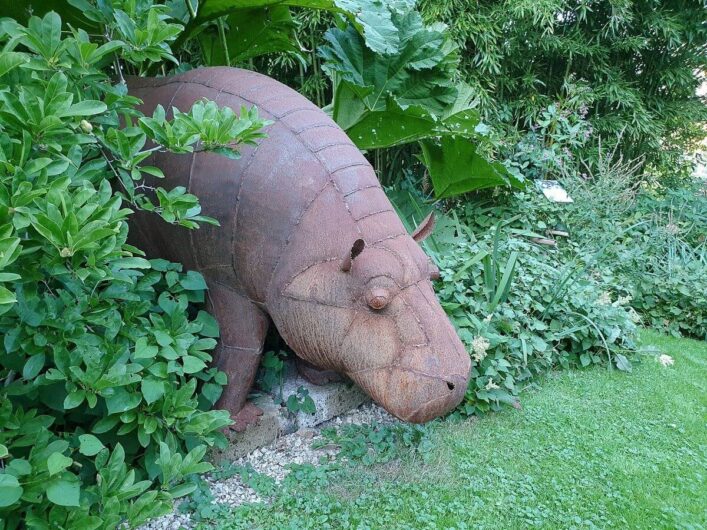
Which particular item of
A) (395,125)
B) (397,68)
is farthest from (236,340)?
(397,68)

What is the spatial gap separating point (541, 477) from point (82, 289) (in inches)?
86.5

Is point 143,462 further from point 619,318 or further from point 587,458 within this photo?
point 619,318

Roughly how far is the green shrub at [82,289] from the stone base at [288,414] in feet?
1.88

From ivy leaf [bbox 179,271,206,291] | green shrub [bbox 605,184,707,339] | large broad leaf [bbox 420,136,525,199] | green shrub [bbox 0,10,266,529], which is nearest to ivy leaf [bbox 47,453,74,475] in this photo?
green shrub [bbox 0,10,266,529]

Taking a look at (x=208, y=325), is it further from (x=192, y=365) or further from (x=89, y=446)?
(x=89, y=446)

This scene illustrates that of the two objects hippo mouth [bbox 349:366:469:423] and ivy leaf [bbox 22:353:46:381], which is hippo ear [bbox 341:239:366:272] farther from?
ivy leaf [bbox 22:353:46:381]

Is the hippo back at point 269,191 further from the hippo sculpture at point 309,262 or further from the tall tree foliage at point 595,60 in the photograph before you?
the tall tree foliage at point 595,60

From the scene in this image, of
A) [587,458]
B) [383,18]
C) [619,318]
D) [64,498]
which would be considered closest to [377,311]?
[64,498]

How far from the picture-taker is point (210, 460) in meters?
2.51

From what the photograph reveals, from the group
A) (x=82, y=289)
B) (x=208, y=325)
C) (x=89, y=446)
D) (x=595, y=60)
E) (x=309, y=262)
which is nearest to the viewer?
(x=89, y=446)

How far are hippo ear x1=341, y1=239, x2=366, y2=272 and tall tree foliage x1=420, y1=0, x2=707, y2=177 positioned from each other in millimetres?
3969

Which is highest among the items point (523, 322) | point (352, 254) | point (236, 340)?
point (352, 254)

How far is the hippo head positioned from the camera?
218 centimetres

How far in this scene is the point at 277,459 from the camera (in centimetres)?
269
